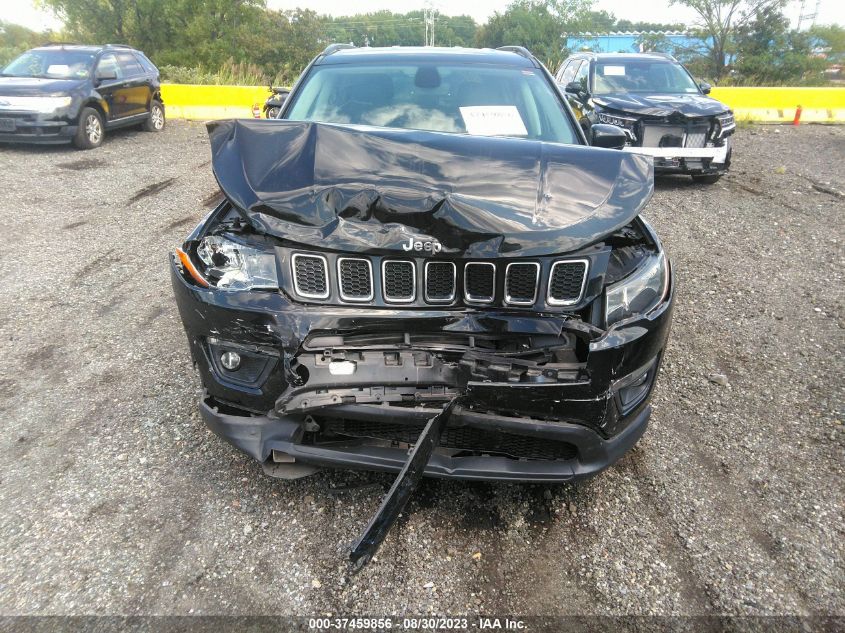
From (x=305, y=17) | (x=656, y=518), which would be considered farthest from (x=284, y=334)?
(x=305, y=17)

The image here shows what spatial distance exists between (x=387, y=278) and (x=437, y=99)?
1.76m

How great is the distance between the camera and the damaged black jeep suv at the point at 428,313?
91.1 inches

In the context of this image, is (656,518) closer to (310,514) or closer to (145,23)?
(310,514)

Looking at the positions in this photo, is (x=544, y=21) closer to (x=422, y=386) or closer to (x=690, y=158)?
(x=690, y=158)

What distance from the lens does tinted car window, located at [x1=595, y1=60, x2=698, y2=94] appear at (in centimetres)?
967

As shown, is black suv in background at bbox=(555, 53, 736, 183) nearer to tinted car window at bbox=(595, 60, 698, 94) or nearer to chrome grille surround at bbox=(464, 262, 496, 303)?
tinted car window at bbox=(595, 60, 698, 94)

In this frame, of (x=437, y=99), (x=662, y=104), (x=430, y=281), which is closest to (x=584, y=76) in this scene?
(x=662, y=104)

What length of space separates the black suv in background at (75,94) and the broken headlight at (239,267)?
924 cm

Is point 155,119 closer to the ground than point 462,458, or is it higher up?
closer to the ground

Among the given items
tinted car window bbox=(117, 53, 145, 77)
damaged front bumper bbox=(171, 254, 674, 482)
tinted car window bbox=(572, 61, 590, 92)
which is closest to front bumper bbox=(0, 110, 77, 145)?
tinted car window bbox=(117, 53, 145, 77)

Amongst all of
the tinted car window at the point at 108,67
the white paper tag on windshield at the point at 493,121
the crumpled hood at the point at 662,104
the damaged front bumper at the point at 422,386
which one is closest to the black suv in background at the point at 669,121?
the crumpled hood at the point at 662,104

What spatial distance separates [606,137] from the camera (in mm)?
3758

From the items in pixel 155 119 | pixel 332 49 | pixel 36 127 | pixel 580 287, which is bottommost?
pixel 155 119

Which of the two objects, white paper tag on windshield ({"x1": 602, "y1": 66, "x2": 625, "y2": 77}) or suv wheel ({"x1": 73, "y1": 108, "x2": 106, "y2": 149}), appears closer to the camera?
white paper tag on windshield ({"x1": 602, "y1": 66, "x2": 625, "y2": 77})
